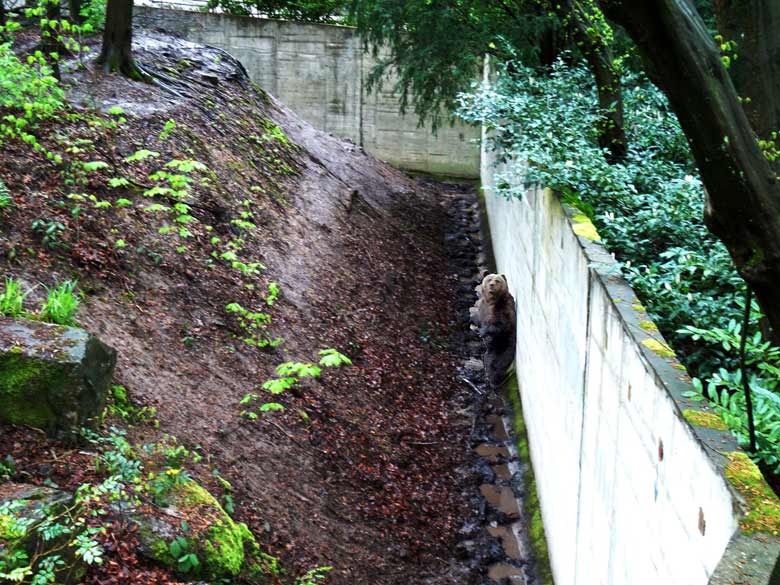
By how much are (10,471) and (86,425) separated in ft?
2.05

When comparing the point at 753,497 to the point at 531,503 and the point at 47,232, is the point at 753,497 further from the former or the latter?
the point at 47,232

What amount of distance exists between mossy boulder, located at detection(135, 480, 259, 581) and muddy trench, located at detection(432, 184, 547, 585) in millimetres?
2333

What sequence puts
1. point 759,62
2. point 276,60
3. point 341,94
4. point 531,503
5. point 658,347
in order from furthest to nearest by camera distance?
point 341,94, point 276,60, point 531,503, point 658,347, point 759,62

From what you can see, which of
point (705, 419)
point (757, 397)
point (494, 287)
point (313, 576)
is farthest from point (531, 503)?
point (705, 419)

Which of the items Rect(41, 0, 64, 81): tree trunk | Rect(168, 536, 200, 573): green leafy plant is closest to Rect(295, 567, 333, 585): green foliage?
Rect(168, 536, 200, 573): green leafy plant

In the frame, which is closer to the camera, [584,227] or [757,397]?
[757,397]

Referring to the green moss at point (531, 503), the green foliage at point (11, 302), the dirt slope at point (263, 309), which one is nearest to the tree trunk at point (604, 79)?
the green moss at point (531, 503)

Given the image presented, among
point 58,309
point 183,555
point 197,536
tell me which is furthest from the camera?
point 58,309

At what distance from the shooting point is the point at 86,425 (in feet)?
17.6

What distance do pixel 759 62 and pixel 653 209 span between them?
2.24m

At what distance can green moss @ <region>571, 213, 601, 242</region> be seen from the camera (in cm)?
604

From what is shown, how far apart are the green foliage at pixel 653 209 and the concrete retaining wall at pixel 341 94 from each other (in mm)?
7342

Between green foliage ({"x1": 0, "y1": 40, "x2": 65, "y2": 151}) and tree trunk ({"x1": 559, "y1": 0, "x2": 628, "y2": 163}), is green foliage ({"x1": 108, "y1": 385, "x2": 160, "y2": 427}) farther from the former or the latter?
tree trunk ({"x1": 559, "y1": 0, "x2": 628, "y2": 163})

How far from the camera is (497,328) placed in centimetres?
1040
